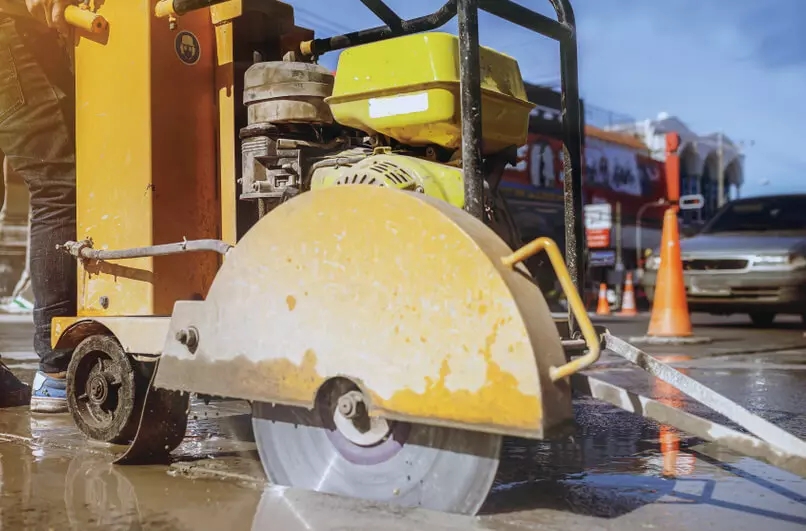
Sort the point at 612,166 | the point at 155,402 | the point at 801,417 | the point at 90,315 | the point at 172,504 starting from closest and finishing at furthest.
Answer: the point at 172,504 < the point at 155,402 < the point at 90,315 < the point at 801,417 < the point at 612,166

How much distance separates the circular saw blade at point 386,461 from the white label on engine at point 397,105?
0.98 metres

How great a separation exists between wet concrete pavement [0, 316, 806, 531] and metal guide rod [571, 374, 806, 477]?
0.20 metres

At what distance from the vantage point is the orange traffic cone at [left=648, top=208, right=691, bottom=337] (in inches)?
354

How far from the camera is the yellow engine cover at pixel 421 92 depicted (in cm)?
273

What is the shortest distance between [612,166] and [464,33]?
3491cm

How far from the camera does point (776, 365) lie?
6.70 meters

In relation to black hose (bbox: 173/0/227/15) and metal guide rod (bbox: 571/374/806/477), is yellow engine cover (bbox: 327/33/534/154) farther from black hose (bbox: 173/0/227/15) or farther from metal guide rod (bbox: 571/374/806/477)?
metal guide rod (bbox: 571/374/806/477)

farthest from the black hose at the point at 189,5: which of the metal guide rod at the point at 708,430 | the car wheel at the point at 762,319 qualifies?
the car wheel at the point at 762,319

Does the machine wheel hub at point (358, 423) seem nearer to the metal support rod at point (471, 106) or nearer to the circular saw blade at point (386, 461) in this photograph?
the circular saw blade at point (386, 461)

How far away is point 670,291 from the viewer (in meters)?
8.99

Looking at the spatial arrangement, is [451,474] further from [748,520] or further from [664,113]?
[664,113]

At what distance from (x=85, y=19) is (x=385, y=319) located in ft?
6.15

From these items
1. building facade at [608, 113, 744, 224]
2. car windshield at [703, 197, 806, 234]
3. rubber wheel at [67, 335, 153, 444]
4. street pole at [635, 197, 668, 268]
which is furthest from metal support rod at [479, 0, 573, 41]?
building facade at [608, 113, 744, 224]

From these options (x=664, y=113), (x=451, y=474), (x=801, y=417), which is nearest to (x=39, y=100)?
(x=451, y=474)
